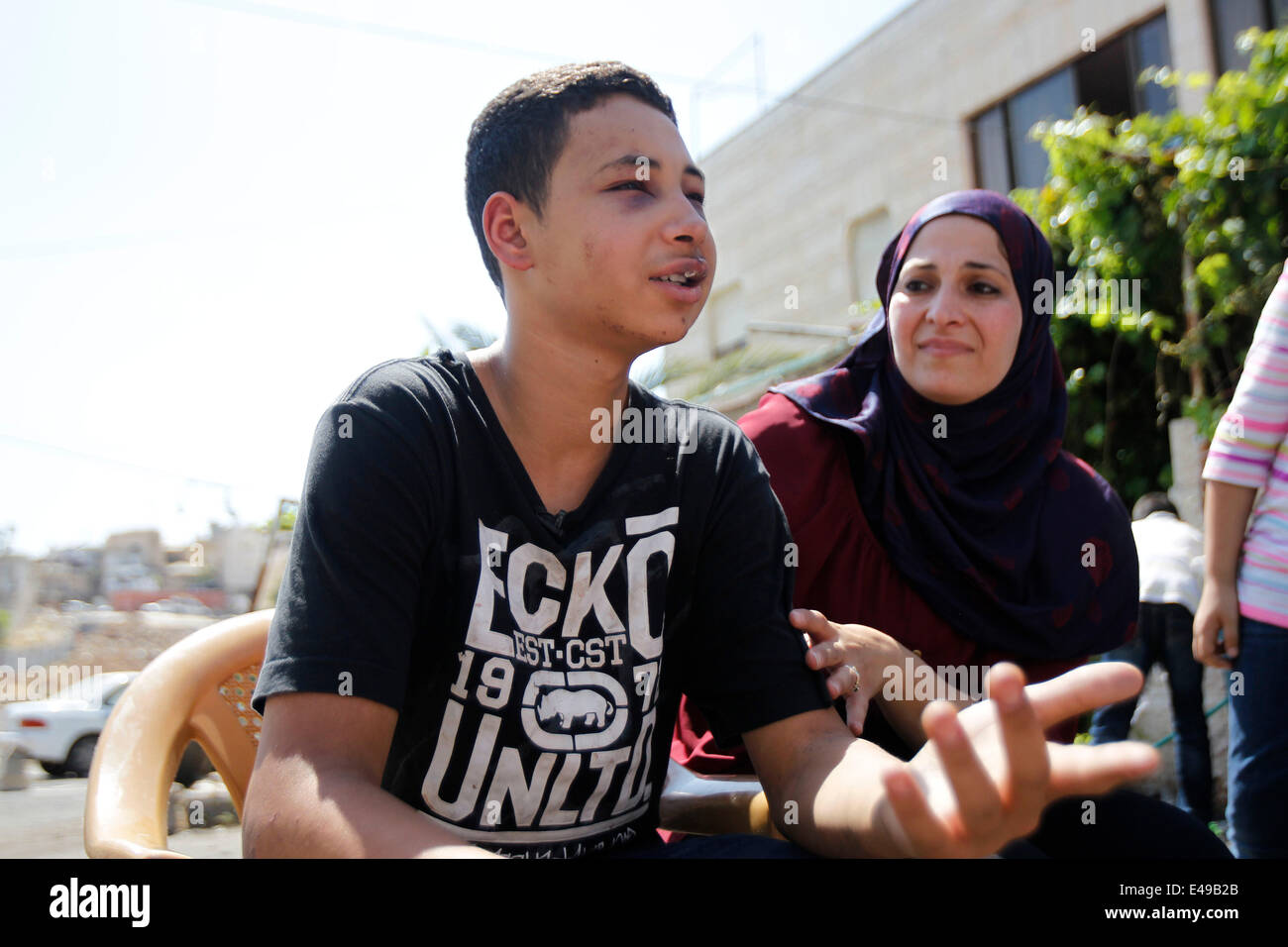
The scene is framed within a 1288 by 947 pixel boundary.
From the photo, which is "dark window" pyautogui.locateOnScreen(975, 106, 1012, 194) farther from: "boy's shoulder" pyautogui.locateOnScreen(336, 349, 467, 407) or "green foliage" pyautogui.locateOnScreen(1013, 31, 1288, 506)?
"boy's shoulder" pyautogui.locateOnScreen(336, 349, 467, 407)

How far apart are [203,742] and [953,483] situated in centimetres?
176

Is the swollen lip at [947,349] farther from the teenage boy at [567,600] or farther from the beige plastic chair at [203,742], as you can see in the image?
the beige plastic chair at [203,742]

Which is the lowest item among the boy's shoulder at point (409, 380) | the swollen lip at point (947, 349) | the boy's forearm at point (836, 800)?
the boy's forearm at point (836, 800)

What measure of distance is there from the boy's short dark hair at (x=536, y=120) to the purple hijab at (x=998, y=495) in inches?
38.4

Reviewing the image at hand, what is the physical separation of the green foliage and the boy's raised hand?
4.81 metres

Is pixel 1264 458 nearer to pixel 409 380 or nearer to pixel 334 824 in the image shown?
pixel 409 380

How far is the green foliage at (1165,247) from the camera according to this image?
199 inches

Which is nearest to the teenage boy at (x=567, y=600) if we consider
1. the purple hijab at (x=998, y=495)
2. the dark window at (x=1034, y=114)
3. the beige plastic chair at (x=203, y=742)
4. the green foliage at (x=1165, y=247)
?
the beige plastic chair at (x=203, y=742)

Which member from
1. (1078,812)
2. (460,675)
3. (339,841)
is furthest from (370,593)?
(1078,812)

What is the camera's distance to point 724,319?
55.2 feet

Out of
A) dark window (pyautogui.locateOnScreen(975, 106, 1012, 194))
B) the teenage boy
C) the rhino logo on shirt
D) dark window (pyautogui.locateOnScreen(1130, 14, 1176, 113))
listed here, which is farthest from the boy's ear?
dark window (pyautogui.locateOnScreen(975, 106, 1012, 194))

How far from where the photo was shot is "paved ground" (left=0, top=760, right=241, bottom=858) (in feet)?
22.9

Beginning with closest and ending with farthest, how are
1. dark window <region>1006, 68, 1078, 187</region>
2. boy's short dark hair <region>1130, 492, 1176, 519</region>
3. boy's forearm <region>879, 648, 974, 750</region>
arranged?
1. boy's forearm <region>879, 648, 974, 750</region>
2. boy's short dark hair <region>1130, 492, 1176, 519</region>
3. dark window <region>1006, 68, 1078, 187</region>
